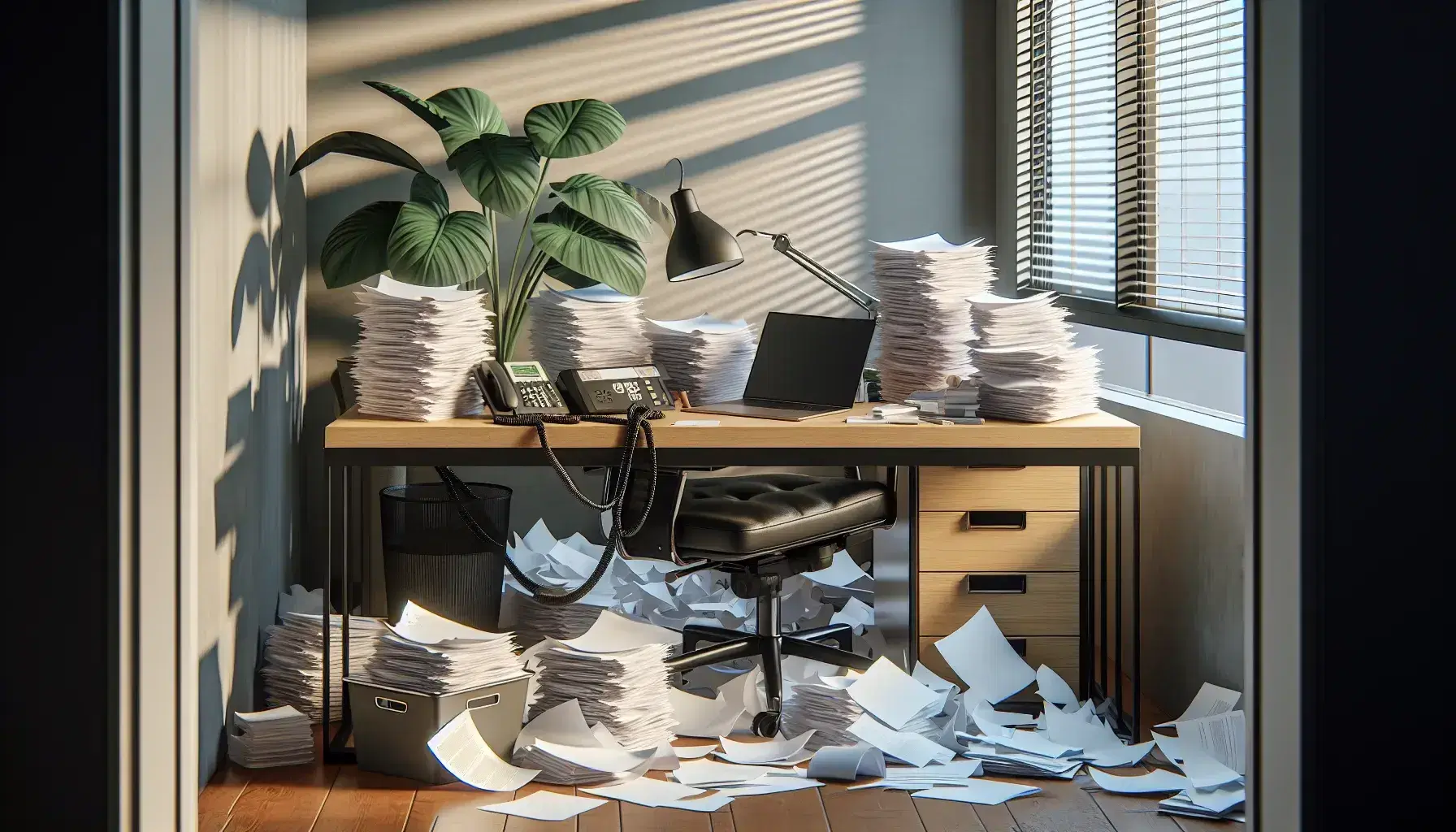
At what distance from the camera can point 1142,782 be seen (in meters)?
2.77

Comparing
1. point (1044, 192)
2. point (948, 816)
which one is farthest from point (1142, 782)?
point (1044, 192)

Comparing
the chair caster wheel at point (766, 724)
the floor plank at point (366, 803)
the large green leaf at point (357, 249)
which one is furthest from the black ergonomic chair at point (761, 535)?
the large green leaf at point (357, 249)

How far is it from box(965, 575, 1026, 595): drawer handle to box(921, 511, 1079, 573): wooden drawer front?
17mm

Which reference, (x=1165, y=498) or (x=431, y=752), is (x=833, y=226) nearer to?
(x=1165, y=498)

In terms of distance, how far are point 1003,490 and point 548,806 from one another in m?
1.40

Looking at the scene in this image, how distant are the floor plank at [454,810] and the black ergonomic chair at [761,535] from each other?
0.57 metres

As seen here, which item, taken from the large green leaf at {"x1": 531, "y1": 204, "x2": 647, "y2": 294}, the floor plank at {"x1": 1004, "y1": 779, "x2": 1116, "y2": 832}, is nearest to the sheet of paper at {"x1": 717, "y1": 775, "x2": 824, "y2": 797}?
the floor plank at {"x1": 1004, "y1": 779, "x2": 1116, "y2": 832}

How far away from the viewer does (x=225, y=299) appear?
10.1 feet

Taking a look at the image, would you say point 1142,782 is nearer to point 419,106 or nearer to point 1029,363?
point 1029,363

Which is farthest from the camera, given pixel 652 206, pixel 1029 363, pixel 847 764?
pixel 652 206

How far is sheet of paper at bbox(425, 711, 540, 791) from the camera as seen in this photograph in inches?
108

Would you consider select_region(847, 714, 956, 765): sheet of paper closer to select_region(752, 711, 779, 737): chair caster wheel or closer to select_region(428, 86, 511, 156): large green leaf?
select_region(752, 711, 779, 737): chair caster wheel

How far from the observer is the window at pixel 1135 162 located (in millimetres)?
3094
